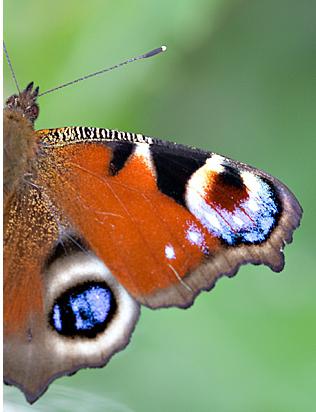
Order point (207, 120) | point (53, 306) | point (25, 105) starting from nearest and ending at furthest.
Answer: point (53, 306) → point (25, 105) → point (207, 120)

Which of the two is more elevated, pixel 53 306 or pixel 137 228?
pixel 137 228

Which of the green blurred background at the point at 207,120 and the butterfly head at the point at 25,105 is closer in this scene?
the butterfly head at the point at 25,105

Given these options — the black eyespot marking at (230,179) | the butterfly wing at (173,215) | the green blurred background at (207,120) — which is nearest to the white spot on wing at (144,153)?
the butterfly wing at (173,215)

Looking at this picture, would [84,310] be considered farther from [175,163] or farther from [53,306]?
[175,163]

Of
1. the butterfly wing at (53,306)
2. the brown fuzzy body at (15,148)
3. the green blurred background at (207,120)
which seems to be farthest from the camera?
the green blurred background at (207,120)

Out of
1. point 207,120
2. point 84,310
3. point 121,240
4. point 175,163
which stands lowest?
point 84,310

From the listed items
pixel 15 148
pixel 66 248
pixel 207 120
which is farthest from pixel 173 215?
pixel 207 120

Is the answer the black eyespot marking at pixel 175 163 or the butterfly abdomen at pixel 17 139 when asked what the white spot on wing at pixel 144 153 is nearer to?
the black eyespot marking at pixel 175 163
